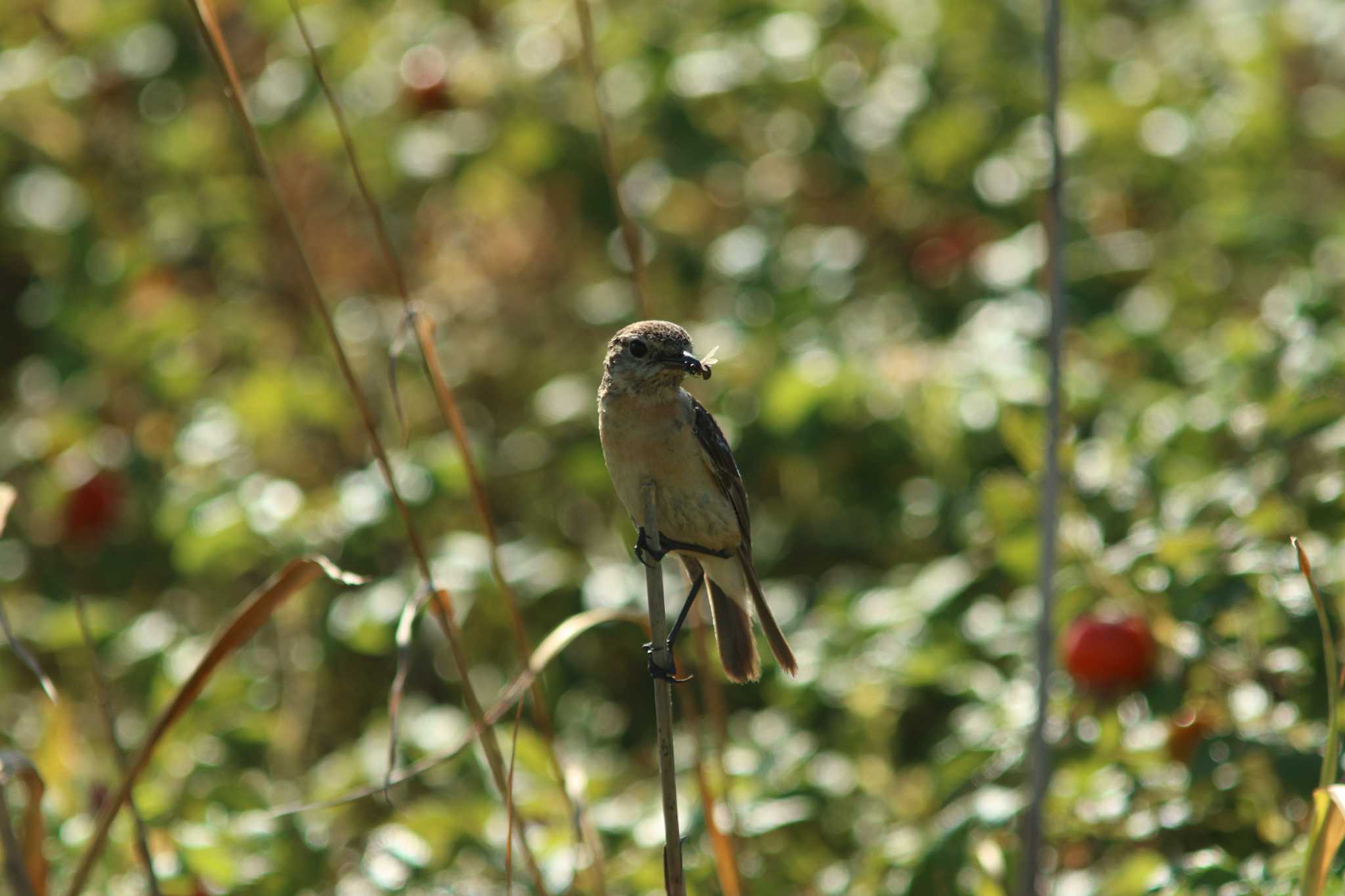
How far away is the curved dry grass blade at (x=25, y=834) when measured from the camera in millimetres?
1663

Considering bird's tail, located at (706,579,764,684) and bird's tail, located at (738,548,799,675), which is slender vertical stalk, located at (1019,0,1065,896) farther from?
bird's tail, located at (706,579,764,684)

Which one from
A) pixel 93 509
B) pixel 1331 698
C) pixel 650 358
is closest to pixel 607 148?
pixel 650 358

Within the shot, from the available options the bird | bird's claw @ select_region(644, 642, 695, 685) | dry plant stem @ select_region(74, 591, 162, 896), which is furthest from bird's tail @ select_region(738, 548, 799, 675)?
dry plant stem @ select_region(74, 591, 162, 896)

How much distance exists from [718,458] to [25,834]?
1.33 m

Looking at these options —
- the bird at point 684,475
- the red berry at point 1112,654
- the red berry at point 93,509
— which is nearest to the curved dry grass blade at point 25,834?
the bird at point 684,475

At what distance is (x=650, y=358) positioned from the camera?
7.47 ft

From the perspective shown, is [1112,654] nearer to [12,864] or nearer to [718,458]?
[718,458]

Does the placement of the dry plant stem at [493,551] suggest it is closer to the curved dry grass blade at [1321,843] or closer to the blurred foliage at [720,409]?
the blurred foliage at [720,409]

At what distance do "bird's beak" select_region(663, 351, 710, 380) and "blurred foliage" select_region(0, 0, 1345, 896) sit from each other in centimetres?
71

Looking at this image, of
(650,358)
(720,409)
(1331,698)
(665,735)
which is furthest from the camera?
(720,409)

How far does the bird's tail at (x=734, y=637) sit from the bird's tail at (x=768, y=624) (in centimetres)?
4

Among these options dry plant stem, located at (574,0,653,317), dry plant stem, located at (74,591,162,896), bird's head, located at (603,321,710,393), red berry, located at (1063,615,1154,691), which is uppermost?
dry plant stem, located at (574,0,653,317)

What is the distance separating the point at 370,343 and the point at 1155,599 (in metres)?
2.81

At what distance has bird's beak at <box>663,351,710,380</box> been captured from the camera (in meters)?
2.10
